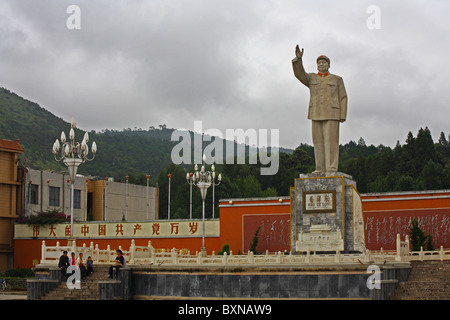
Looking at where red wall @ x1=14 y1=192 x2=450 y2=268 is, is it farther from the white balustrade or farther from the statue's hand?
the statue's hand

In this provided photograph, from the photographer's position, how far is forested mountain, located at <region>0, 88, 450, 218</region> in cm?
4916

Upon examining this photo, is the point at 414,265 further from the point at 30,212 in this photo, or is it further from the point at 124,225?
the point at 30,212

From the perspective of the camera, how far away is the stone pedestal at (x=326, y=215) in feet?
63.8

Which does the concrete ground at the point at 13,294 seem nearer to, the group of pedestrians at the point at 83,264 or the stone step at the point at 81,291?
the group of pedestrians at the point at 83,264

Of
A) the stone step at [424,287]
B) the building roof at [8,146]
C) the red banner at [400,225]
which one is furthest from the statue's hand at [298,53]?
the building roof at [8,146]

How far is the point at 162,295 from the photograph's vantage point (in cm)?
1862

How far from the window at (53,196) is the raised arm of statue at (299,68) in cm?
2169

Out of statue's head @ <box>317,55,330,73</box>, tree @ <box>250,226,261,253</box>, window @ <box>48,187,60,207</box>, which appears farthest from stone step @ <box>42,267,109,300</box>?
window @ <box>48,187,60,207</box>

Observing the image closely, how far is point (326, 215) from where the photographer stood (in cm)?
1978

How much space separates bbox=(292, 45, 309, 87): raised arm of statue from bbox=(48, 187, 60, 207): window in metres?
21.7

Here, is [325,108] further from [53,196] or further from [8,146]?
[53,196]
